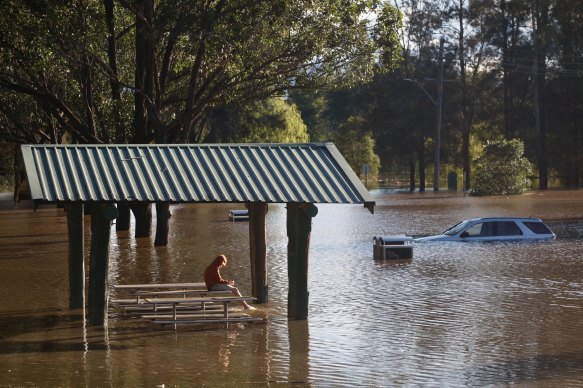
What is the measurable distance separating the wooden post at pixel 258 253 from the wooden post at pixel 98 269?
11.7 ft

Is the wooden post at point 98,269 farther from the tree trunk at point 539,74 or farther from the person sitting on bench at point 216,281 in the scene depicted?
the tree trunk at point 539,74

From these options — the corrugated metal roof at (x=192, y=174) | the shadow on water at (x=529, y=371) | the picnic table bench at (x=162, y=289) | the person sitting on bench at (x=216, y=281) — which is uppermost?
the corrugated metal roof at (x=192, y=174)

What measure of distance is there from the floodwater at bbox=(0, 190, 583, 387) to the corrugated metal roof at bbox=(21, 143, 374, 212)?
2.14m

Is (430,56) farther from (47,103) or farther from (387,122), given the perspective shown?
(47,103)

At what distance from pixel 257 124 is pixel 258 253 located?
5550 centimetres

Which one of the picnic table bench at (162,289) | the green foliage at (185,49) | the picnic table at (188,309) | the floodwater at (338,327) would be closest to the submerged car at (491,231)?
the floodwater at (338,327)

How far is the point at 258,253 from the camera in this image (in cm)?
2077

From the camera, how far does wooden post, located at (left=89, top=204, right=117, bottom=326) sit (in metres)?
17.7

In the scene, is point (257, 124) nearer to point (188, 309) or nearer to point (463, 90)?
point (463, 90)

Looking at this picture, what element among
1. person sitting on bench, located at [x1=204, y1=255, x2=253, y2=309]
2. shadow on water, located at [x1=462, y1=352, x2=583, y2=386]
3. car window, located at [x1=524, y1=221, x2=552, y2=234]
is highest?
car window, located at [x1=524, y1=221, x2=552, y2=234]

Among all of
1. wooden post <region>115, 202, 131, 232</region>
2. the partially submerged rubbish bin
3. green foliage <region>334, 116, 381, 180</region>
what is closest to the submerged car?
the partially submerged rubbish bin

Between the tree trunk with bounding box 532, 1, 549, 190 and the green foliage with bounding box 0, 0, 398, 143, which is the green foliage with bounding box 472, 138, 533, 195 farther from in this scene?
the green foliage with bounding box 0, 0, 398, 143

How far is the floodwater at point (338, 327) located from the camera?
553 inches

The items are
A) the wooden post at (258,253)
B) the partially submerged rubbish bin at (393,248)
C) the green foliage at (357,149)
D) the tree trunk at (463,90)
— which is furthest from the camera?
the green foliage at (357,149)
